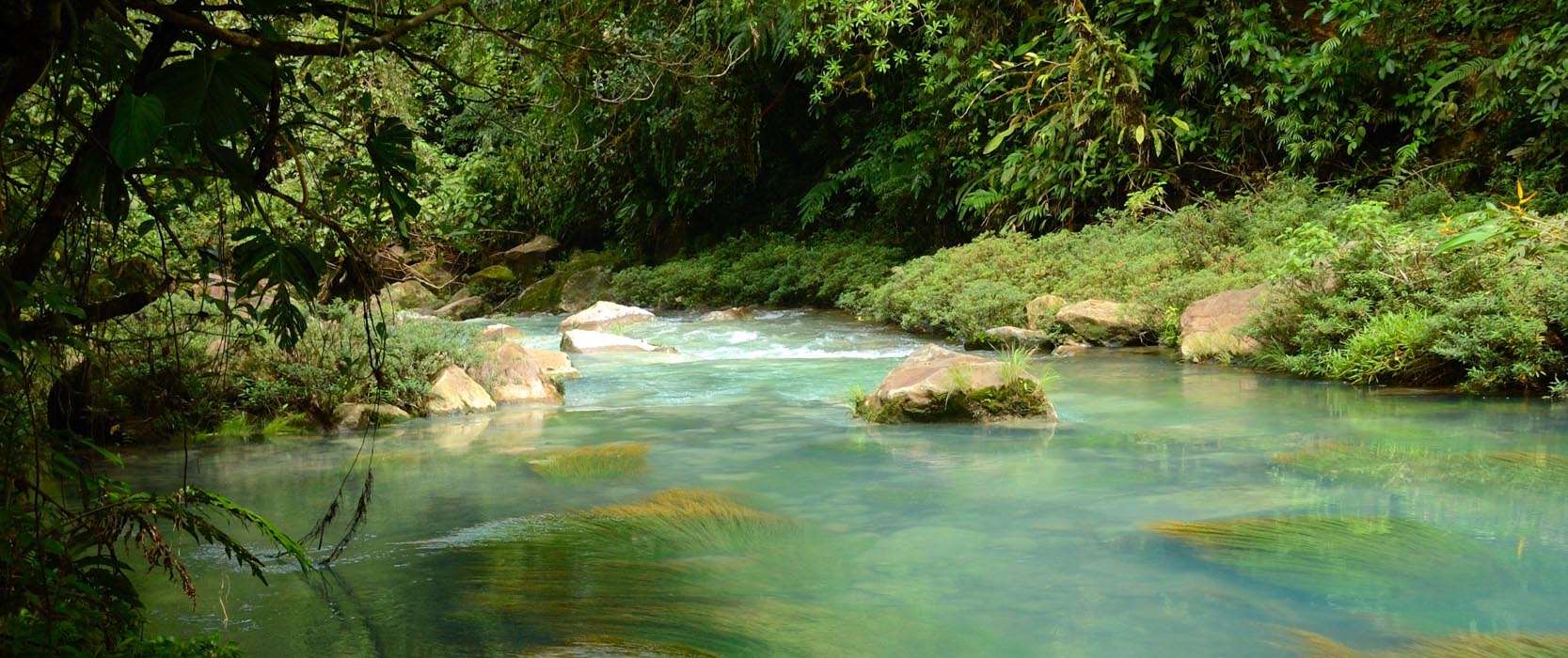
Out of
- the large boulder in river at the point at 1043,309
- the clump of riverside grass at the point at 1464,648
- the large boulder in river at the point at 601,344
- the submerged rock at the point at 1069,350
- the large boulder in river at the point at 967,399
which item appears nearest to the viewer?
the clump of riverside grass at the point at 1464,648

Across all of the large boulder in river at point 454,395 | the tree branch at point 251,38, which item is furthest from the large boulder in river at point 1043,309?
the tree branch at point 251,38

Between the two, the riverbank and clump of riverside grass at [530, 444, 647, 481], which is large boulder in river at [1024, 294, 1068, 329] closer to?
the riverbank

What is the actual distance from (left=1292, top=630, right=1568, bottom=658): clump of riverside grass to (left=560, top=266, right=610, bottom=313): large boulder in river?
15975 mm

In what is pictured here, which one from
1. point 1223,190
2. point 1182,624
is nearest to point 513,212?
point 1223,190

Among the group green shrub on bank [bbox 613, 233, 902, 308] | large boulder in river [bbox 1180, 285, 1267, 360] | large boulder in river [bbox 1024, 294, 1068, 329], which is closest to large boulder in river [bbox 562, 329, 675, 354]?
large boulder in river [bbox 1024, 294, 1068, 329]

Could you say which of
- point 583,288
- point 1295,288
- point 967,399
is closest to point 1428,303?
point 1295,288

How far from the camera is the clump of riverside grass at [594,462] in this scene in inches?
231

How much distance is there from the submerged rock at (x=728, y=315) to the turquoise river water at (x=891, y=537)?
25.0 feet

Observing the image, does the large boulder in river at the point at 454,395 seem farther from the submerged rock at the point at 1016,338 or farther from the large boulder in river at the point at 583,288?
the large boulder in river at the point at 583,288

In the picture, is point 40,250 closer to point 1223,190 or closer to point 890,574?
point 890,574

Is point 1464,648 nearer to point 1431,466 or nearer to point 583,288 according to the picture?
point 1431,466

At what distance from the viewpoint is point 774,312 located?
1638cm

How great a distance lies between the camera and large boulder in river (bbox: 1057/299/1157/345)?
1071 cm

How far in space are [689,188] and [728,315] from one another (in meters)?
4.33
